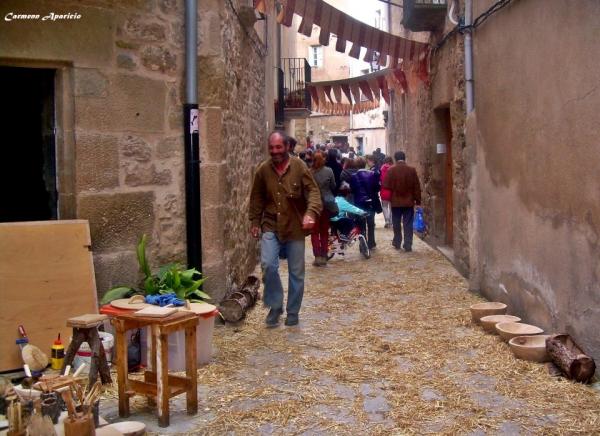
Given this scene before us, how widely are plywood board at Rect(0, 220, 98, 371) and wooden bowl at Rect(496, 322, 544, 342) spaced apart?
10.4ft

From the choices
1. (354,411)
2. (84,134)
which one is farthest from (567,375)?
(84,134)

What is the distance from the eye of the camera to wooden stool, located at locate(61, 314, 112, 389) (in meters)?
4.09

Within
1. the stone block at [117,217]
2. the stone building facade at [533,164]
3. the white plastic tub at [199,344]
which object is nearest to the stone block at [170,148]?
the stone block at [117,217]

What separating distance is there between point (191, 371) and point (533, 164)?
3.22m

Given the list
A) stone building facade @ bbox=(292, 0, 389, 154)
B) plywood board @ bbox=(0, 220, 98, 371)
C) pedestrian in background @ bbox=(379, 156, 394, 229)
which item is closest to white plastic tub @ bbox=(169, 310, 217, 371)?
plywood board @ bbox=(0, 220, 98, 371)

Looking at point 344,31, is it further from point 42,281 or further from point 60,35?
point 42,281

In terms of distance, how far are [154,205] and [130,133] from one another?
2.05 feet

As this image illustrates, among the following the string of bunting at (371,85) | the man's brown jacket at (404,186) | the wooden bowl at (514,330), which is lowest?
the wooden bowl at (514,330)

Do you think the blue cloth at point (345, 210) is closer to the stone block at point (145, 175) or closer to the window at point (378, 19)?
the stone block at point (145, 175)

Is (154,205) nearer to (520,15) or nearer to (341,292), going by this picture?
(341,292)

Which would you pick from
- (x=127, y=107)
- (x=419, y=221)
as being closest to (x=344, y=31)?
(x=127, y=107)

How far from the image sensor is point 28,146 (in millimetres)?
5809

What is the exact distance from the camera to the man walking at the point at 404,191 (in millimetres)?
10703

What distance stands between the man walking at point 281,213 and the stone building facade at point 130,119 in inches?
14.9
